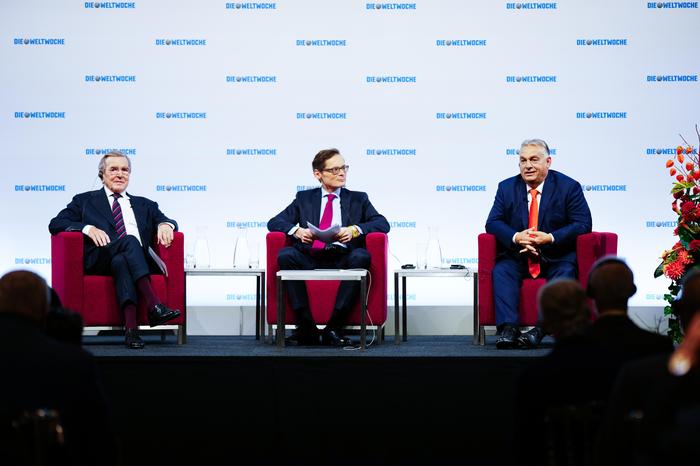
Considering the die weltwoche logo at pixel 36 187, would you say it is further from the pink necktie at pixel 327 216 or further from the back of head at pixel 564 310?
the back of head at pixel 564 310

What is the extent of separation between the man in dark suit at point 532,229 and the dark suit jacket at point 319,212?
765 mm

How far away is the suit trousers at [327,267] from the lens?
226 inches

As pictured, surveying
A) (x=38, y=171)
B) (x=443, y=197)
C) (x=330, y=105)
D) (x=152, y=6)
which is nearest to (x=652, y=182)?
(x=443, y=197)

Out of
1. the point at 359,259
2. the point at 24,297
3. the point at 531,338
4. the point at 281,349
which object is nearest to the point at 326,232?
the point at 359,259

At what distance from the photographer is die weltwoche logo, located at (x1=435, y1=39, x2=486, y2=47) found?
7230mm

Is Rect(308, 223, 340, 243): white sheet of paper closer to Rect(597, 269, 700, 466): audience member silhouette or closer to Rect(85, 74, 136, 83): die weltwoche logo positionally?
Rect(85, 74, 136, 83): die weltwoche logo

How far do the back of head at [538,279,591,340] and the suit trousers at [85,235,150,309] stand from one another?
332cm

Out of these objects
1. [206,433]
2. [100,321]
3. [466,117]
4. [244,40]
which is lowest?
[206,433]

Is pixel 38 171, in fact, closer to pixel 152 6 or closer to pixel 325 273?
pixel 152 6

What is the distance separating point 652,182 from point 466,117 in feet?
4.79

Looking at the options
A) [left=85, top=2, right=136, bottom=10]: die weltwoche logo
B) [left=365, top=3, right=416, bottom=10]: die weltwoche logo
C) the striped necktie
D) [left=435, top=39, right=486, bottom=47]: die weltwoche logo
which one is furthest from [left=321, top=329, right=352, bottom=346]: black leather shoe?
[left=85, top=2, right=136, bottom=10]: die weltwoche logo

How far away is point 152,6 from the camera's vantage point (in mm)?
7281

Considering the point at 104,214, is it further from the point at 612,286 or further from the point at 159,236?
the point at 612,286

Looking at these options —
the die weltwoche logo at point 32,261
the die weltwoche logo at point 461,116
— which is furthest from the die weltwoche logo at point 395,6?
the die weltwoche logo at point 32,261
